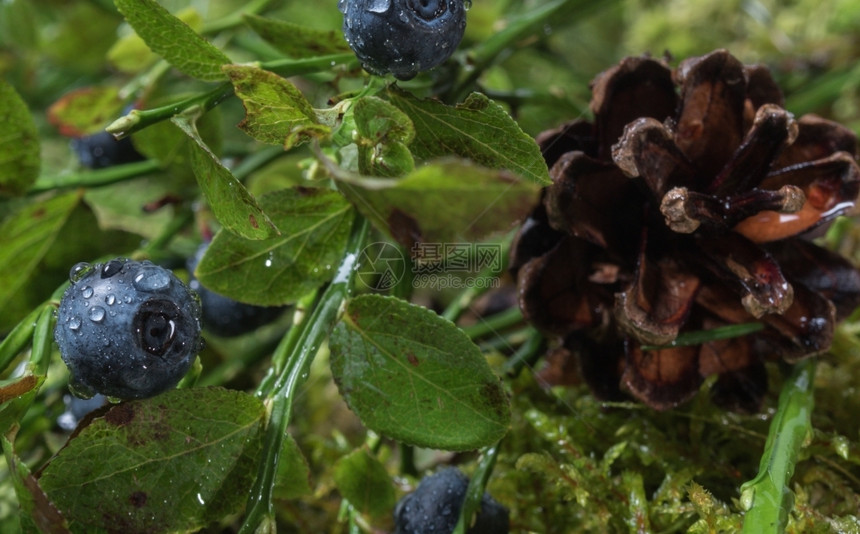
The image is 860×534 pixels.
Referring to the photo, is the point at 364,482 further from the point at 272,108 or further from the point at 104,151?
the point at 104,151

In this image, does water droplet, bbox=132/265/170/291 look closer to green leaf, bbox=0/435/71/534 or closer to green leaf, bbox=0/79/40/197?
green leaf, bbox=0/435/71/534

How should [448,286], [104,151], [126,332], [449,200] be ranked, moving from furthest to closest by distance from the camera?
1. [104,151]
2. [448,286]
3. [126,332]
4. [449,200]

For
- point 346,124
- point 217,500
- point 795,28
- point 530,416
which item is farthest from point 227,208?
point 795,28

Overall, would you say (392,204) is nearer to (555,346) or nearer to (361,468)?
(361,468)

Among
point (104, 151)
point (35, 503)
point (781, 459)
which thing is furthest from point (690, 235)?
point (104, 151)

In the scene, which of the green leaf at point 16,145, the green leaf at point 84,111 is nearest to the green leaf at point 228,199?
the green leaf at point 16,145

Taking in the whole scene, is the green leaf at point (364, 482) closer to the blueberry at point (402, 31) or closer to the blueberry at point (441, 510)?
the blueberry at point (441, 510)
